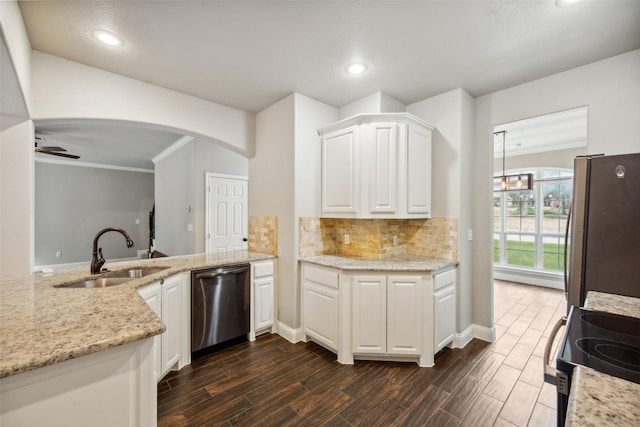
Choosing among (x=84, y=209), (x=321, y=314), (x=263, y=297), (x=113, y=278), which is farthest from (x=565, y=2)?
(x=84, y=209)

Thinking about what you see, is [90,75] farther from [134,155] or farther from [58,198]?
[58,198]

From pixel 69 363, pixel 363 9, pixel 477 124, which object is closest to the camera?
pixel 69 363

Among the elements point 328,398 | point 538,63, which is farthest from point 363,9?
point 328,398

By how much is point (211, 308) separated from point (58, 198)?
7350mm

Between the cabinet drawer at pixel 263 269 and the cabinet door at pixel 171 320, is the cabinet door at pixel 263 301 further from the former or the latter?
the cabinet door at pixel 171 320

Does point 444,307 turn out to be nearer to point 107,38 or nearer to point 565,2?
point 565,2

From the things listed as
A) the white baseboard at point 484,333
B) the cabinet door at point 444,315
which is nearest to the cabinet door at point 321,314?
the cabinet door at point 444,315

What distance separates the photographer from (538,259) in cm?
552

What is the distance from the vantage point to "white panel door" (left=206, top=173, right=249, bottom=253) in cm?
475

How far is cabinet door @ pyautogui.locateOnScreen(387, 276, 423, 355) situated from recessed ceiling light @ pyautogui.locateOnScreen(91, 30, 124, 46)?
9.84ft

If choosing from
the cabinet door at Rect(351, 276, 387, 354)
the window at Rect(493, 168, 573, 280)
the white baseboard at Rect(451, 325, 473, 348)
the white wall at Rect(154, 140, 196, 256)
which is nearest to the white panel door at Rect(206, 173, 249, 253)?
the white wall at Rect(154, 140, 196, 256)

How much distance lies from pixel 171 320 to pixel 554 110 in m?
4.06

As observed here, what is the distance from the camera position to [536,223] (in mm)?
5660

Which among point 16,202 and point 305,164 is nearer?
point 16,202
